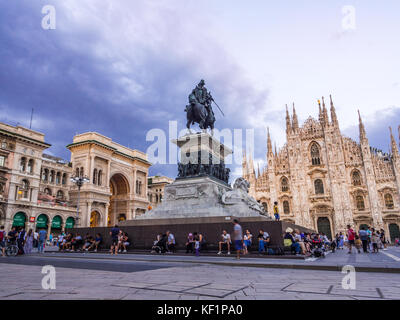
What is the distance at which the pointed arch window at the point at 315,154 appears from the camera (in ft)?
149

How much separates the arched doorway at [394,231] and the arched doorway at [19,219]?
47.6 metres

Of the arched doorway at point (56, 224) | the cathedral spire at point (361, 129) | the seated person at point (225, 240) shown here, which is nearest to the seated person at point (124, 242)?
the seated person at point (225, 240)

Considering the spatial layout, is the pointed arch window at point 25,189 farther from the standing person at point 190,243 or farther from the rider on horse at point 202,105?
the standing person at point 190,243

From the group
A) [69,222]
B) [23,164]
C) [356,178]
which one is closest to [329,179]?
[356,178]

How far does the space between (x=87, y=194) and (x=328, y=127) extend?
37923 mm

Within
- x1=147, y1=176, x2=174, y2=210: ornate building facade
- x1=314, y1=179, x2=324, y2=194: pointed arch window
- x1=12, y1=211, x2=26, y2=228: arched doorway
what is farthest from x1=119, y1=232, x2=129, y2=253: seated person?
x1=147, y1=176, x2=174, y2=210: ornate building facade

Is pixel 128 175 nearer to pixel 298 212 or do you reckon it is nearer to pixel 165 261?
pixel 298 212

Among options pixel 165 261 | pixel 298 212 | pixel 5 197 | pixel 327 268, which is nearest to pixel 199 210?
pixel 165 261

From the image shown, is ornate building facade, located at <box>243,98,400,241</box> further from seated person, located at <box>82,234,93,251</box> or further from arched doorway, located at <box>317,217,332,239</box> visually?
seated person, located at <box>82,234,93,251</box>

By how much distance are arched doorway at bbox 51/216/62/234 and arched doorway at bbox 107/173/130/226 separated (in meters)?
9.27

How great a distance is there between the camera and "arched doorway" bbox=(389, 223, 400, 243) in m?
38.2

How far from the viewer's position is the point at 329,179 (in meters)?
43.0
